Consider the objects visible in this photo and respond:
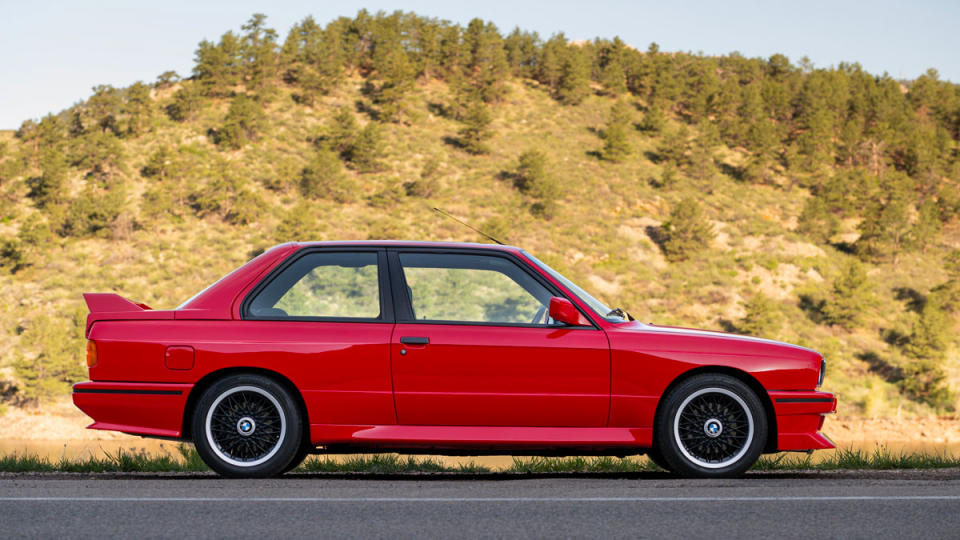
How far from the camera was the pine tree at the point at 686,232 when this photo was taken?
55.6 m

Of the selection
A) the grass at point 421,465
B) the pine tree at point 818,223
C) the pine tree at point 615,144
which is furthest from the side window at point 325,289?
the pine tree at point 615,144

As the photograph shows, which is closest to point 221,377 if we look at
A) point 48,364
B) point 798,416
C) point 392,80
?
point 798,416

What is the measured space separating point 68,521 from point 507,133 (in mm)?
66446

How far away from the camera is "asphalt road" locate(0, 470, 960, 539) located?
Result: 4.65m

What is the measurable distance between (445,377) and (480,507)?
1.36 m

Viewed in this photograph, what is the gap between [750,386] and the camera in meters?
6.70

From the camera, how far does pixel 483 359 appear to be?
647 centimetres

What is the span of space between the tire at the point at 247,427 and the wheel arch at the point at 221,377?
1.9 inches

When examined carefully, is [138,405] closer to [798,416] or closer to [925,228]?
[798,416]

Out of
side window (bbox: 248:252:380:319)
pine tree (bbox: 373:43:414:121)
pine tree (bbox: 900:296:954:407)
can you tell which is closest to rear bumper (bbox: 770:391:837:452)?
side window (bbox: 248:252:380:319)

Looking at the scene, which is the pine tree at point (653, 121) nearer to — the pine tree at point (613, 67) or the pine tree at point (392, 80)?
the pine tree at point (613, 67)

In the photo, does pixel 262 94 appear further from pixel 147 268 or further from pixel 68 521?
pixel 68 521

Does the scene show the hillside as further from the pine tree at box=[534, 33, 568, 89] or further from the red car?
the red car

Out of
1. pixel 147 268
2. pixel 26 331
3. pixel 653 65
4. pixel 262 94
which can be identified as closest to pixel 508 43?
pixel 653 65
